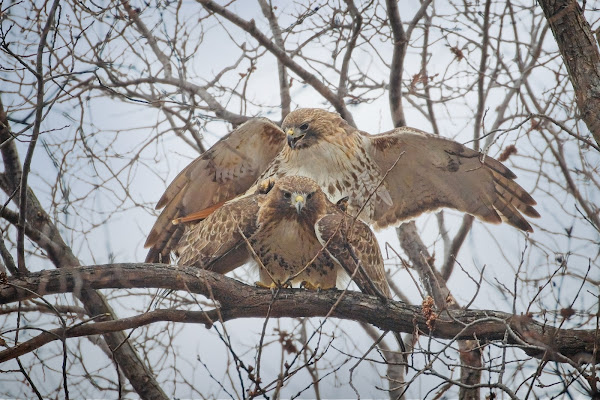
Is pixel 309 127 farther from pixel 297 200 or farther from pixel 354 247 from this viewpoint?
pixel 354 247

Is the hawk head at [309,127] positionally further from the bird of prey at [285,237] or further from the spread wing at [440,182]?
the bird of prey at [285,237]

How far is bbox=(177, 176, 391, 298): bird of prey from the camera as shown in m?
4.31

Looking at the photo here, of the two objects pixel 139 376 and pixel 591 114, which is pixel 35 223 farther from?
pixel 591 114

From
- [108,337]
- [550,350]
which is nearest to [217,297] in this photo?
[108,337]

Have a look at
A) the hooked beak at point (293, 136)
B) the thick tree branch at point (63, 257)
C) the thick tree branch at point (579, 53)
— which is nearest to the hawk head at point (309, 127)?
the hooked beak at point (293, 136)

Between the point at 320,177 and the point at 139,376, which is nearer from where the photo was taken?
the point at 139,376

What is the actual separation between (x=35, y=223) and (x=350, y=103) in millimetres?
2921

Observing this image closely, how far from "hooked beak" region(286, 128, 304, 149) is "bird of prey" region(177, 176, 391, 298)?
64 cm

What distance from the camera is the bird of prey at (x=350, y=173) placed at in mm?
5266

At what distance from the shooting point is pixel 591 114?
135 inches

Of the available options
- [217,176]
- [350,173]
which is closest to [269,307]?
[350,173]

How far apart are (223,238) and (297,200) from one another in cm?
56

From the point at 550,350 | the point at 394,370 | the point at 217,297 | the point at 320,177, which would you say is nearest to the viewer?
the point at 550,350

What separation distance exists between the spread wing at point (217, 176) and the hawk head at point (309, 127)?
0.30 m
